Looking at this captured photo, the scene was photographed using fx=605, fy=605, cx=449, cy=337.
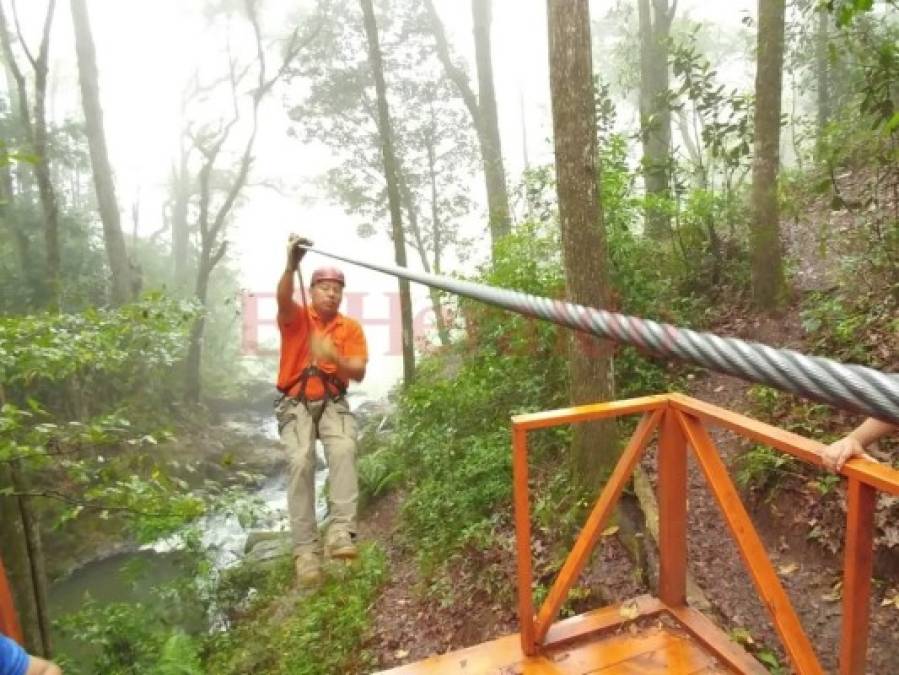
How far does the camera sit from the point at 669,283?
20.1 ft

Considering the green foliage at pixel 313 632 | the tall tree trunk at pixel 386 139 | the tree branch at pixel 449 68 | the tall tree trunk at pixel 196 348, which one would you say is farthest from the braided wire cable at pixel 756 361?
the tall tree trunk at pixel 196 348

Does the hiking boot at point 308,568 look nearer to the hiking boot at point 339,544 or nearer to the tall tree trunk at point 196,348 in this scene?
the hiking boot at point 339,544

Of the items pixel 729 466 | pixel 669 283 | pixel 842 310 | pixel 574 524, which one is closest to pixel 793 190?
pixel 669 283

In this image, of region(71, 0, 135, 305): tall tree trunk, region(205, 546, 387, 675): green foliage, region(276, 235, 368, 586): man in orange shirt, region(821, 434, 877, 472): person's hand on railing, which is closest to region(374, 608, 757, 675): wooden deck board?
region(821, 434, 877, 472): person's hand on railing

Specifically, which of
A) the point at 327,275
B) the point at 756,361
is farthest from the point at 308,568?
the point at 756,361

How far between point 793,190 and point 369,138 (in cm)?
996

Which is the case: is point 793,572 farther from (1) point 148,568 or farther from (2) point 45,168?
(2) point 45,168

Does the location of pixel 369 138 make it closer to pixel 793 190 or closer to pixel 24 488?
pixel 793 190

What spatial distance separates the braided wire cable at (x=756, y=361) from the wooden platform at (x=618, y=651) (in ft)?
4.87

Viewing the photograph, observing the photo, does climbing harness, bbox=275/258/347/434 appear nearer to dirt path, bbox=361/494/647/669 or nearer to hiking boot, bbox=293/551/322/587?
hiking boot, bbox=293/551/322/587

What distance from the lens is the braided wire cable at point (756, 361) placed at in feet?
2.30

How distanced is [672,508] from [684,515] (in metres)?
0.06

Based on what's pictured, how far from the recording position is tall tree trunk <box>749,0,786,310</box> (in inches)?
203

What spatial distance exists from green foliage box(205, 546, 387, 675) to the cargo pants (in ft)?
3.95
